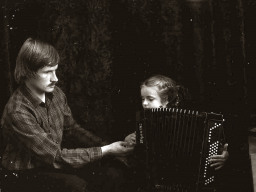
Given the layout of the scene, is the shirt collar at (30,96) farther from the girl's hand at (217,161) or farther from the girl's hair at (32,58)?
the girl's hand at (217,161)

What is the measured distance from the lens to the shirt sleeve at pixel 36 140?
308cm

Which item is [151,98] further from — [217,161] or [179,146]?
[217,161]

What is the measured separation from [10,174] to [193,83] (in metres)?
1.73

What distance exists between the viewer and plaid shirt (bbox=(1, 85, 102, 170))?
3086 mm

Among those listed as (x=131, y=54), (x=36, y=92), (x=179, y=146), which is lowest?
(x=179, y=146)

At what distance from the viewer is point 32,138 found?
10.1 ft

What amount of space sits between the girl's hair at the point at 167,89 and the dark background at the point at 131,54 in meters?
0.24

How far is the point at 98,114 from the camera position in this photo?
13.5 feet

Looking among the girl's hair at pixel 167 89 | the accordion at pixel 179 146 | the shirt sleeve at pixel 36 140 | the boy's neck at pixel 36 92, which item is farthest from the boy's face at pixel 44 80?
the girl's hair at pixel 167 89

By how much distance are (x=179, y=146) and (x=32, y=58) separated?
1.17 m

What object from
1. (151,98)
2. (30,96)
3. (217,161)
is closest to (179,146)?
(217,161)

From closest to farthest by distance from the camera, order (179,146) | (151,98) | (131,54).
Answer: (179,146)
(151,98)
(131,54)

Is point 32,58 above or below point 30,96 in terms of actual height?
above

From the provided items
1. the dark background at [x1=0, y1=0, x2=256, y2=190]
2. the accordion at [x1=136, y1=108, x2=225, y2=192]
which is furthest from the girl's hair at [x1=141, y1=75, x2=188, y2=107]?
the accordion at [x1=136, y1=108, x2=225, y2=192]
